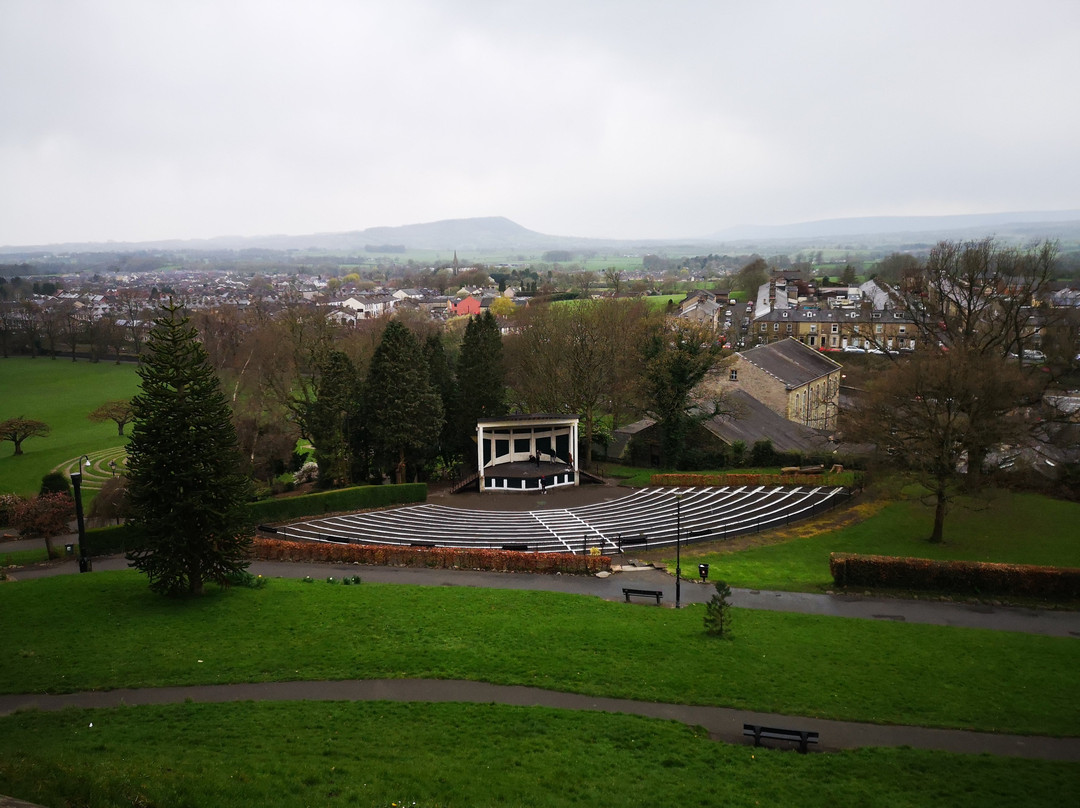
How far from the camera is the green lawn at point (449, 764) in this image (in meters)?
10.3

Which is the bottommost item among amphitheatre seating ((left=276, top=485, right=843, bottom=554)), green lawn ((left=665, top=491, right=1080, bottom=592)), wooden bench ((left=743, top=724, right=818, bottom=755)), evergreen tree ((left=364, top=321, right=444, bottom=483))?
amphitheatre seating ((left=276, top=485, right=843, bottom=554))

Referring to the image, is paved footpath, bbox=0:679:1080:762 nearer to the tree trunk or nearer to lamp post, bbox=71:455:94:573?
lamp post, bbox=71:455:94:573

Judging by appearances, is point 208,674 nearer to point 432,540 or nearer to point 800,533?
point 432,540

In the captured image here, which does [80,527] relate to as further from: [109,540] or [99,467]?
[99,467]

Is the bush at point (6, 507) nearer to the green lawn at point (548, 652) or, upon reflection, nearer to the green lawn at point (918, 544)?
the green lawn at point (548, 652)

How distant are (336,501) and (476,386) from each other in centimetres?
1370

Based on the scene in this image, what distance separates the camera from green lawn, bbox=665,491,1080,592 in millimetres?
26109

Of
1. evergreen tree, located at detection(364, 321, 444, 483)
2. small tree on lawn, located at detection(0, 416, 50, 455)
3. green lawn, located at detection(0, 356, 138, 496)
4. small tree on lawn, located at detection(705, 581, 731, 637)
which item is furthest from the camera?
small tree on lawn, located at detection(0, 416, 50, 455)

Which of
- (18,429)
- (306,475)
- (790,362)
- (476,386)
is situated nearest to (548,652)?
(476,386)

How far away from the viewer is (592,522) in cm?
3412

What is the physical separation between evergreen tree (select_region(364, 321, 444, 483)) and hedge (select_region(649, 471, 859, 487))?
561 inches

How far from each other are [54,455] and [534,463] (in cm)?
3355

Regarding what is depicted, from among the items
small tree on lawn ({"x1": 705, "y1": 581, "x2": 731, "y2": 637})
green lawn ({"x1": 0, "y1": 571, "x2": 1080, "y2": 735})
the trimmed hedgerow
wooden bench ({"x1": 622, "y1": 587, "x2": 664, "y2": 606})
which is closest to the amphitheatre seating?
Result: the trimmed hedgerow

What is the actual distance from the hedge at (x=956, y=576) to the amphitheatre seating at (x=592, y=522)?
24.1ft
